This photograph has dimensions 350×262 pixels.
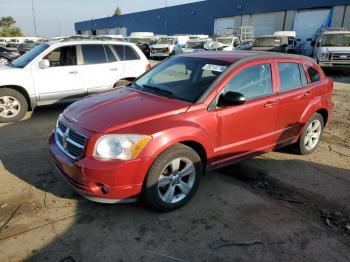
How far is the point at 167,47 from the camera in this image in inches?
1032

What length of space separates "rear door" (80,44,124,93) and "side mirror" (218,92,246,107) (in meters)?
4.78

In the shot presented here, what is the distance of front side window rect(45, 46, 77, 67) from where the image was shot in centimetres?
751

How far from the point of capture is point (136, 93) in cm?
439

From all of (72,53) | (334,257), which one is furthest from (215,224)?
(72,53)

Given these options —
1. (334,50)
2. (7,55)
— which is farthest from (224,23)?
(7,55)

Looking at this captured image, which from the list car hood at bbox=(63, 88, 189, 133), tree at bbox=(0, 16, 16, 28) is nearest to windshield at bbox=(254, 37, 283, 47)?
car hood at bbox=(63, 88, 189, 133)

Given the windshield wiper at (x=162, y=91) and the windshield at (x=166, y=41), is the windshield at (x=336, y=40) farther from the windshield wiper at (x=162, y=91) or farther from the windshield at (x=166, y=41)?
the windshield wiper at (x=162, y=91)

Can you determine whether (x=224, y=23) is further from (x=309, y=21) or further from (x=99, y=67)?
(x=99, y=67)

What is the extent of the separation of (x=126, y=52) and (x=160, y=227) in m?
5.99

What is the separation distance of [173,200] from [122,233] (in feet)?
2.26

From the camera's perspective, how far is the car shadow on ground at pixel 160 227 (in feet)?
9.99

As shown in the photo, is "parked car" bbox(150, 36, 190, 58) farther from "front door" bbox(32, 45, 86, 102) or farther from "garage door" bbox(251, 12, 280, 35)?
"front door" bbox(32, 45, 86, 102)

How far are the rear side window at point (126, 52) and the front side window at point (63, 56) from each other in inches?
43.3

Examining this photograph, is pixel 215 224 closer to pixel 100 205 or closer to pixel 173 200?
pixel 173 200
